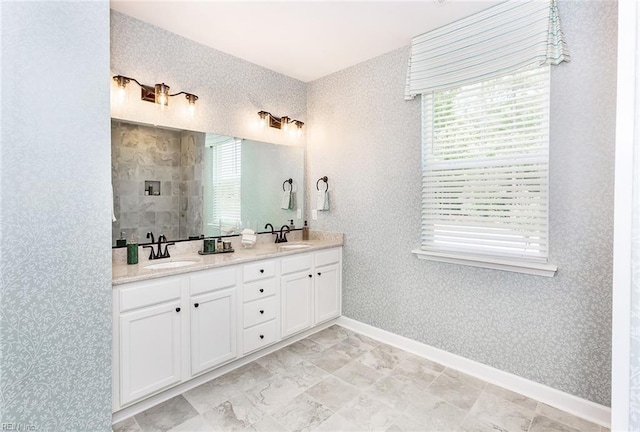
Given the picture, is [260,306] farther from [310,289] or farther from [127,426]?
[127,426]

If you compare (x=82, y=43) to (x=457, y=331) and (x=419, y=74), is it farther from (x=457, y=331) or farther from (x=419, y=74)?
(x=457, y=331)

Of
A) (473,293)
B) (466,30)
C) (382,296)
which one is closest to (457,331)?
(473,293)

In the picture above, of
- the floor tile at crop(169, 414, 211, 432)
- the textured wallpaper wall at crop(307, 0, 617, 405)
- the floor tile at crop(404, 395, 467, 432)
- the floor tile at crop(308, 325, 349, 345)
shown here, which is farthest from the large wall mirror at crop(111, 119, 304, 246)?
the floor tile at crop(404, 395, 467, 432)

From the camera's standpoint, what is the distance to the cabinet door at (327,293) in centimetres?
316

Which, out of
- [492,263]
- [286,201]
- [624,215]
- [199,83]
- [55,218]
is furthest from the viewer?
[286,201]

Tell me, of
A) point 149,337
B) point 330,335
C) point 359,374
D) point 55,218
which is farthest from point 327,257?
point 55,218

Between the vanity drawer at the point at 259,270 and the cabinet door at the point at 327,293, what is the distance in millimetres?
559

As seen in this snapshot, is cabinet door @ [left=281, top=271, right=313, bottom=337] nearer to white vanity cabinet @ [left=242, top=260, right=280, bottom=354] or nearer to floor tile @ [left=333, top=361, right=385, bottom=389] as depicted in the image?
white vanity cabinet @ [left=242, top=260, right=280, bottom=354]

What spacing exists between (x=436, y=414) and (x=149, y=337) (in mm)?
1880

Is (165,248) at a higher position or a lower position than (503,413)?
higher

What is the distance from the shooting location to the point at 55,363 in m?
1.58

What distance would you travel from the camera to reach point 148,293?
1.99m

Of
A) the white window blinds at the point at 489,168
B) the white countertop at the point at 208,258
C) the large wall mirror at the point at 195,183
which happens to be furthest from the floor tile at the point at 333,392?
the large wall mirror at the point at 195,183

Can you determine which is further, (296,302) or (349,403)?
(296,302)
